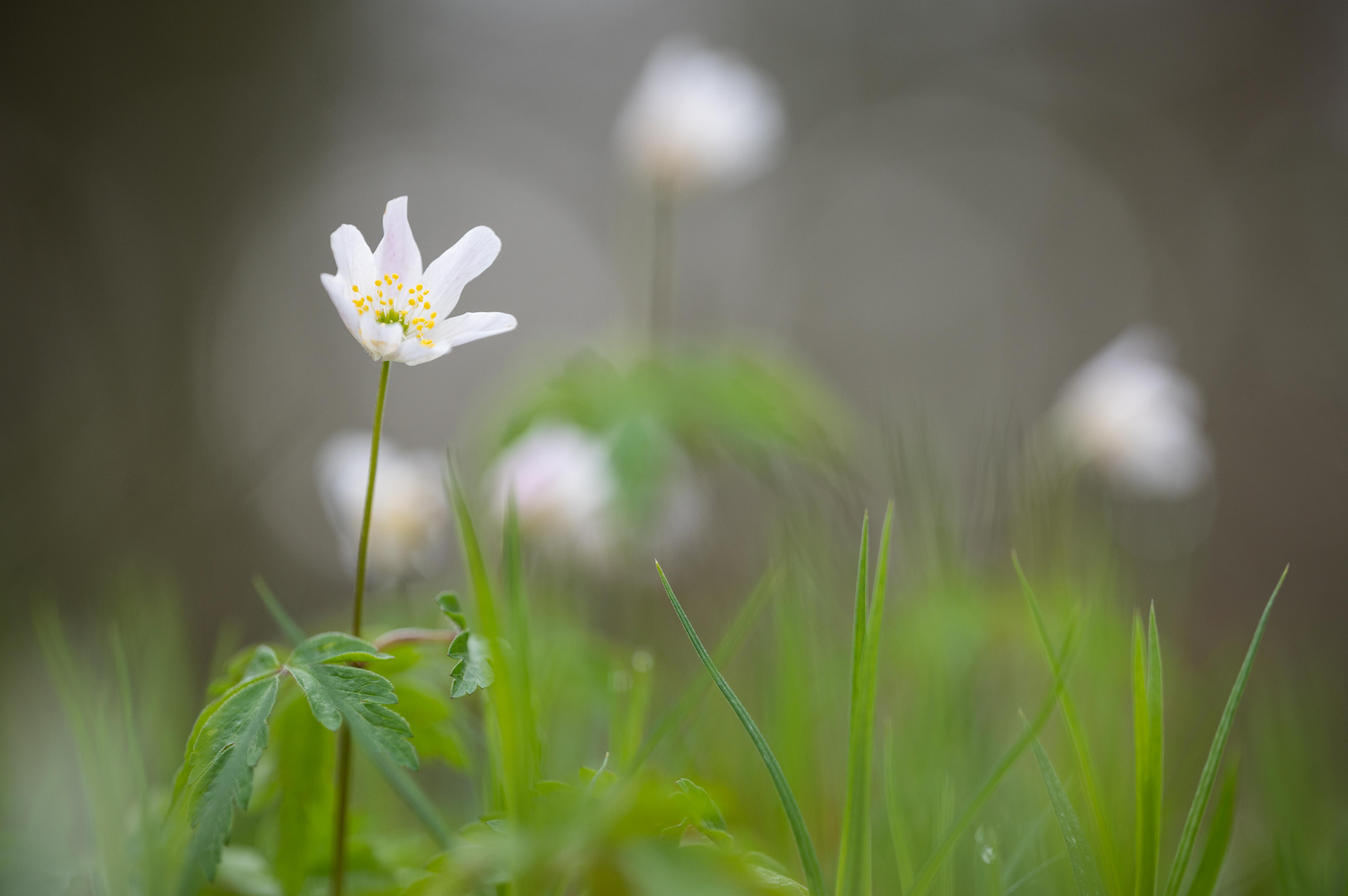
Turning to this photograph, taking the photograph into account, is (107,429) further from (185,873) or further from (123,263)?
(123,263)

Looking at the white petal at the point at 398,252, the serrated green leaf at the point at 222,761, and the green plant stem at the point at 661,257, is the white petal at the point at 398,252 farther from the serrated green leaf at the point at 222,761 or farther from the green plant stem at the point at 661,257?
the green plant stem at the point at 661,257

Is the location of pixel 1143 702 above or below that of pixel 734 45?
below

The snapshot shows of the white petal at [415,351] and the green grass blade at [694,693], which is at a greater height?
the white petal at [415,351]

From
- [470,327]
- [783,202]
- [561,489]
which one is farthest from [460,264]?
[783,202]

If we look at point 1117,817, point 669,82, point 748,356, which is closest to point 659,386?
point 748,356

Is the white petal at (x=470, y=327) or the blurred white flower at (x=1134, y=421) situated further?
the blurred white flower at (x=1134, y=421)

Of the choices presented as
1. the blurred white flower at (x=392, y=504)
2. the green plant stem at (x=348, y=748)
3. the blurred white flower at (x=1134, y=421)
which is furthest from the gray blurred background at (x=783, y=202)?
the green plant stem at (x=348, y=748)

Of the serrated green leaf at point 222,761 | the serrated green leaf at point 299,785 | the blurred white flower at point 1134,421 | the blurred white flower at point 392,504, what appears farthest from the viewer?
the blurred white flower at point 1134,421
